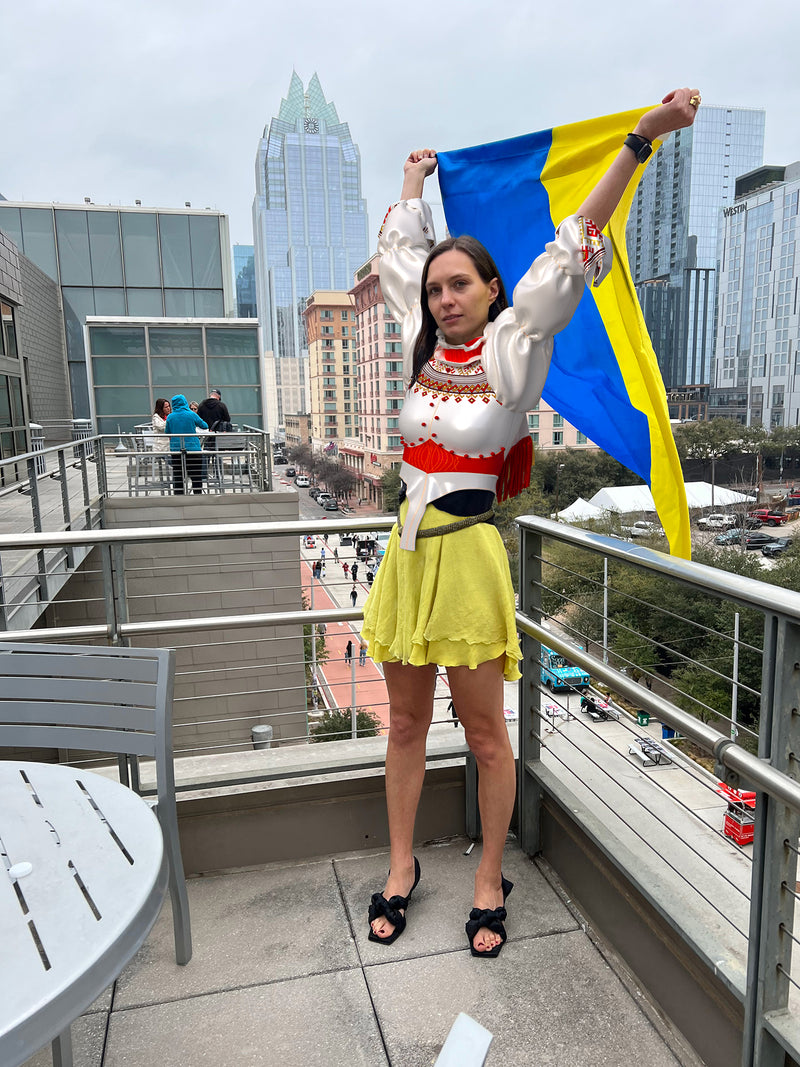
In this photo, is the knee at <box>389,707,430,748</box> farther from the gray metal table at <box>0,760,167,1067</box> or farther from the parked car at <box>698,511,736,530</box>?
the parked car at <box>698,511,736,530</box>

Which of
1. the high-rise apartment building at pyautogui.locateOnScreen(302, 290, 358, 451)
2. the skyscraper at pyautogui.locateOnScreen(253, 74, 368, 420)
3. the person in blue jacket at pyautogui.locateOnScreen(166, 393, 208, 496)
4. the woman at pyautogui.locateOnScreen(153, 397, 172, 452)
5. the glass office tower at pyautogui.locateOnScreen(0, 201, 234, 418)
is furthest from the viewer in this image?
the skyscraper at pyautogui.locateOnScreen(253, 74, 368, 420)

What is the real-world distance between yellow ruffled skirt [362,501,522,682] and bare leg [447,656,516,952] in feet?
0.27

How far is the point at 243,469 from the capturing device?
11359 mm

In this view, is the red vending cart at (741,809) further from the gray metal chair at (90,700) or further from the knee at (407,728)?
the gray metal chair at (90,700)

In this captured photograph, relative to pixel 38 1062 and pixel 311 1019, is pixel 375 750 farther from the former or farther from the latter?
pixel 38 1062

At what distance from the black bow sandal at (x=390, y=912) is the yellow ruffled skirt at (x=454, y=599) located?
0.69 metres

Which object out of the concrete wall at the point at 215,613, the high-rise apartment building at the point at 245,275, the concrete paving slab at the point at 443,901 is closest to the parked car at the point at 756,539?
the concrete wall at the point at 215,613

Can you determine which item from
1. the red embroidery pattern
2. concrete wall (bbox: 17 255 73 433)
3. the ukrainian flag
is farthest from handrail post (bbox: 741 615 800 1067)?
concrete wall (bbox: 17 255 73 433)

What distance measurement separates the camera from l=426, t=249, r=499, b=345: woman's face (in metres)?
1.73

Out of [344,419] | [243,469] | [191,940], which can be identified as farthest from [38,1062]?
[344,419]

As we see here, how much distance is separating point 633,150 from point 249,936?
2.14 metres

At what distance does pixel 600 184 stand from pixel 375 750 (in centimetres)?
174

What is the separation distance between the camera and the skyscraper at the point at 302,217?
151 metres

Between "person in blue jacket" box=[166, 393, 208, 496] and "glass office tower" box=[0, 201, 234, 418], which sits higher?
"glass office tower" box=[0, 201, 234, 418]
